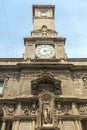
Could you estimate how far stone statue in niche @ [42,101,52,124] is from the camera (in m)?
A: 19.5

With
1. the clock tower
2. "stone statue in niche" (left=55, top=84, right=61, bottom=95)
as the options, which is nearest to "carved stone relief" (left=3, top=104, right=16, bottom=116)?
"stone statue in niche" (left=55, top=84, right=61, bottom=95)

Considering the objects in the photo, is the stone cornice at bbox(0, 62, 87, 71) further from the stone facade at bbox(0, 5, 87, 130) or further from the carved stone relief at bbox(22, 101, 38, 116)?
the carved stone relief at bbox(22, 101, 38, 116)

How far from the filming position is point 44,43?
26.3 metres

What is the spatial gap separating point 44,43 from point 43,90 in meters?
5.68

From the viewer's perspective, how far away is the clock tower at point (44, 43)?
2517 cm

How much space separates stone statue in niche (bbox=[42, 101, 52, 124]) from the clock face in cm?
563

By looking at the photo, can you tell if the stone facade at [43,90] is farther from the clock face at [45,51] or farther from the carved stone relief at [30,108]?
the clock face at [45,51]

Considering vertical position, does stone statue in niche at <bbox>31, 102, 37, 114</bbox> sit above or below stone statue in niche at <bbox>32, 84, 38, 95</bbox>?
below

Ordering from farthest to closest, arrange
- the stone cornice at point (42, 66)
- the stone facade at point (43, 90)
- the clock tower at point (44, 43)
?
the clock tower at point (44, 43)
the stone cornice at point (42, 66)
the stone facade at point (43, 90)

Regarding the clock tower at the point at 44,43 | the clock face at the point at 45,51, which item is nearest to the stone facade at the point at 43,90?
the clock tower at the point at 44,43

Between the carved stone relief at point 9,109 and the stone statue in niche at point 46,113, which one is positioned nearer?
the stone statue in niche at point 46,113

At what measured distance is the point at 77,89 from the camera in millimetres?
22516

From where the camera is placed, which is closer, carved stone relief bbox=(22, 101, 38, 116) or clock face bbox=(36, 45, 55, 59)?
carved stone relief bbox=(22, 101, 38, 116)

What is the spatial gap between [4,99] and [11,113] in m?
1.24
